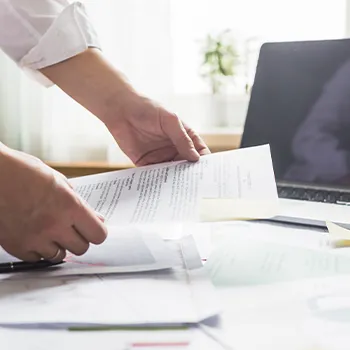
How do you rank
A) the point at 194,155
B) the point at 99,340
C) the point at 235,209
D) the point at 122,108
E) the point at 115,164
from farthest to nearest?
the point at 115,164
the point at 122,108
the point at 194,155
the point at 235,209
the point at 99,340

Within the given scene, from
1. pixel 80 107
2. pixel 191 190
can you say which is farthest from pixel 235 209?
pixel 80 107

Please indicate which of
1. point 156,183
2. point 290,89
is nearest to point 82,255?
point 156,183

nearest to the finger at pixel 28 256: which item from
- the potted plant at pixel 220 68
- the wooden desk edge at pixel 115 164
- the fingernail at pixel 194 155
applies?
the fingernail at pixel 194 155

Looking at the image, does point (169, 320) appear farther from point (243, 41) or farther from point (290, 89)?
point (243, 41)

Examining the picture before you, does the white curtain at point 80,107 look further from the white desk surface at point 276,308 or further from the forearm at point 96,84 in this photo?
the white desk surface at point 276,308

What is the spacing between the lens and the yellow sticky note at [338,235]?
67 cm

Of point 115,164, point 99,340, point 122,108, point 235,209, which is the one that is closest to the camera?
point 99,340

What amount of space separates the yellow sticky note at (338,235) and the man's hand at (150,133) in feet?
0.69

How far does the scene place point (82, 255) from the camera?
0.60 meters

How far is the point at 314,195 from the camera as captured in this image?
3.02ft

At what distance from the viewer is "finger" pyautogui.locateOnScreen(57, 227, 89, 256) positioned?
1.84 ft

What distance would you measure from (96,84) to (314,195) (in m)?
0.35

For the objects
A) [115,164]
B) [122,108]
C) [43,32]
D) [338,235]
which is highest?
[43,32]

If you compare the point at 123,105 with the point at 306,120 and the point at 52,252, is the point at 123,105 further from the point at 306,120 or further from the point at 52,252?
the point at 52,252
